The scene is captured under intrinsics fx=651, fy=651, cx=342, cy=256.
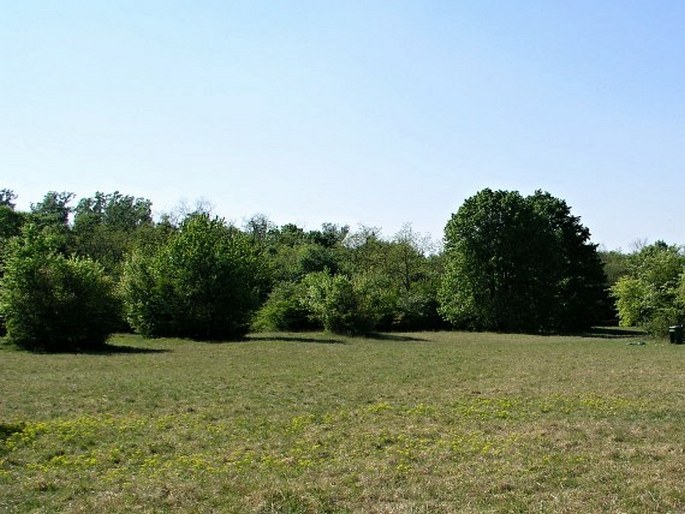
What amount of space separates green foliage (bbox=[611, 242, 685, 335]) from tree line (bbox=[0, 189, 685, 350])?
7.5 inches

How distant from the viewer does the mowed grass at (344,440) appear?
8.37m

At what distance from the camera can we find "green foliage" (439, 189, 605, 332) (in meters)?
56.4

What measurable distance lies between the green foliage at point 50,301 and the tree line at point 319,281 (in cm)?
6

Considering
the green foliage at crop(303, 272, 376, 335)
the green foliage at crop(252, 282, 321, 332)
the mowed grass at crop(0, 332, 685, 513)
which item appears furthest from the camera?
the green foliage at crop(252, 282, 321, 332)

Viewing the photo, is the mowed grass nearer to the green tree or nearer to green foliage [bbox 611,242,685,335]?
green foliage [bbox 611,242,685,335]

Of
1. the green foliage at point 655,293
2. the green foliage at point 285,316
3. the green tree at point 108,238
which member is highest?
the green tree at point 108,238

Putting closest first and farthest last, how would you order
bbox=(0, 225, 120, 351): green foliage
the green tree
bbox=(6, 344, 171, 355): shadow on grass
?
1. bbox=(6, 344, 171, 355): shadow on grass
2. bbox=(0, 225, 120, 351): green foliage
3. the green tree

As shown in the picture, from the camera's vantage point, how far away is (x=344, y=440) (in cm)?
1209

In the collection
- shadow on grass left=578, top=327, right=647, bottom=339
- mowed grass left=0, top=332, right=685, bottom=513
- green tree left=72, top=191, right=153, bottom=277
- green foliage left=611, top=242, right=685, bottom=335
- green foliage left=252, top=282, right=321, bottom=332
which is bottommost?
mowed grass left=0, top=332, right=685, bottom=513

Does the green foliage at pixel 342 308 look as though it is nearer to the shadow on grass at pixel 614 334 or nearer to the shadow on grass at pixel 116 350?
the shadow on grass at pixel 116 350

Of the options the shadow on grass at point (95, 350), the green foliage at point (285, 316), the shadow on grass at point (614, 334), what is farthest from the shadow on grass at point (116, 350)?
the shadow on grass at point (614, 334)

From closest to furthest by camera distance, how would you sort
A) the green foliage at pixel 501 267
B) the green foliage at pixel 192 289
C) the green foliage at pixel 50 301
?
the green foliage at pixel 50 301 → the green foliage at pixel 192 289 → the green foliage at pixel 501 267

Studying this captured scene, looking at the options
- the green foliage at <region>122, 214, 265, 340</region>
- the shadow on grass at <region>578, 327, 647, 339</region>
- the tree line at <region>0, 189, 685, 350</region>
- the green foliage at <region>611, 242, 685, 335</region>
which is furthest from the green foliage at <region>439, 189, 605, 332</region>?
the green foliage at <region>122, 214, 265, 340</region>

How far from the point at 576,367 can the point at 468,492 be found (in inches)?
705
